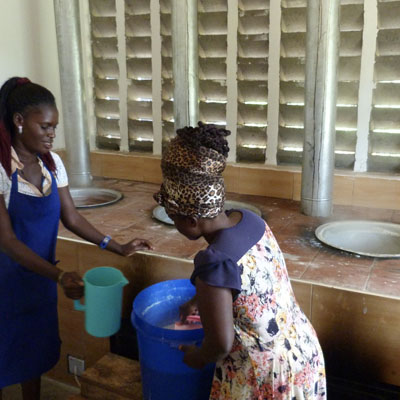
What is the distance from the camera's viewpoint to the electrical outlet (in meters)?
1.90

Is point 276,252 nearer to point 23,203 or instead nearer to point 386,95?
point 23,203

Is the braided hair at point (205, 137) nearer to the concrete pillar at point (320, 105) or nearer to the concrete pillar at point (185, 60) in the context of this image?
the concrete pillar at point (320, 105)

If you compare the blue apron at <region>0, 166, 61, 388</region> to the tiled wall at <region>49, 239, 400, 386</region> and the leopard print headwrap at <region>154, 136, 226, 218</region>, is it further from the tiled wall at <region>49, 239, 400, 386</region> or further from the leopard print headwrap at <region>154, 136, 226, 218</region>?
the leopard print headwrap at <region>154, 136, 226, 218</region>

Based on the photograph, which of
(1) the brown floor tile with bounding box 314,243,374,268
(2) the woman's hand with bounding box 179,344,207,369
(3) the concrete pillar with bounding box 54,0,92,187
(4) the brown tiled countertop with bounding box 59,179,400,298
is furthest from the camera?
(3) the concrete pillar with bounding box 54,0,92,187

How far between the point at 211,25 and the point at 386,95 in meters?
0.89

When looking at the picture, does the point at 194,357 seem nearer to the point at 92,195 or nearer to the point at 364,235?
the point at 364,235

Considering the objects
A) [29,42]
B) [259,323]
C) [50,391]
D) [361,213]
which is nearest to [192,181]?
[259,323]

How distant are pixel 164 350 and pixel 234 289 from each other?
363 mm

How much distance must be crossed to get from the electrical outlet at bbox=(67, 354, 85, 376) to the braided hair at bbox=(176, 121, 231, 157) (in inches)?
51.3

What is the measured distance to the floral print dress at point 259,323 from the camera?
2.95ft

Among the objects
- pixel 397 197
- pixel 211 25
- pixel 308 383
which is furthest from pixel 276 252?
pixel 211 25

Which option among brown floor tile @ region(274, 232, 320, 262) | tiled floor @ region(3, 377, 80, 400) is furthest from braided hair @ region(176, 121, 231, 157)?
tiled floor @ region(3, 377, 80, 400)

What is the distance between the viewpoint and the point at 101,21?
2.60 m

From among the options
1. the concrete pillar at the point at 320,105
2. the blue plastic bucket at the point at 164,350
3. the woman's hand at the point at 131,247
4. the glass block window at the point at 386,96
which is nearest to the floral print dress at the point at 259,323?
the blue plastic bucket at the point at 164,350
